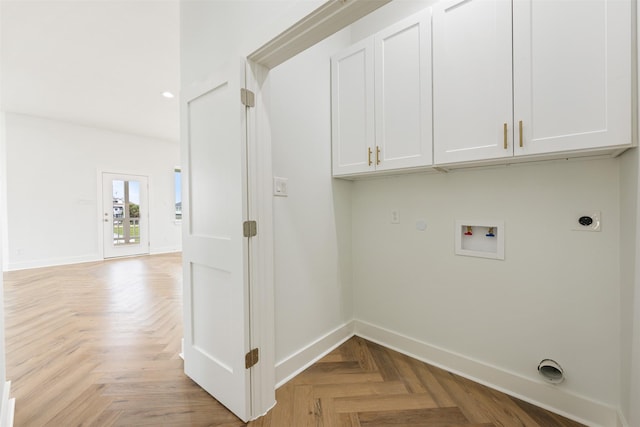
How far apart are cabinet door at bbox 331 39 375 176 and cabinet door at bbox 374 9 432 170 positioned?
0.23 ft

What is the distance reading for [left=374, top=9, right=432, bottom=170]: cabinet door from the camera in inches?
67.6

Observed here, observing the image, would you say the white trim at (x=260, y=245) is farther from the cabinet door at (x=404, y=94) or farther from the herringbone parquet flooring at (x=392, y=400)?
the cabinet door at (x=404, y=94)

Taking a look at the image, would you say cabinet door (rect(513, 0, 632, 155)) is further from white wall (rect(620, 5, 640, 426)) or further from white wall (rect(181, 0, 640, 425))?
white wall (rect(181, 0, 640, 425))

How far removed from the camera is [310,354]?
2000mm

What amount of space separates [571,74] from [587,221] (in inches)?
29.4

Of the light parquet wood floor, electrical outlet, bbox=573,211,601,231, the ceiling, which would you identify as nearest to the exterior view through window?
the ceiling

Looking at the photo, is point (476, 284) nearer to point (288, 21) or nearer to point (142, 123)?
point (288, 21)

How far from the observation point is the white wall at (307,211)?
180 cm

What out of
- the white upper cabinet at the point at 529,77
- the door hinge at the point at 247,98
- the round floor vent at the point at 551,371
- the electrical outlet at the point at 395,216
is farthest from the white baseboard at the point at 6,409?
the round floor vent at the point at 551,371

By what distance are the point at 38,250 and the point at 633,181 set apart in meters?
8.05

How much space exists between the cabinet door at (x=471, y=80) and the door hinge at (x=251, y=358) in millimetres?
1567

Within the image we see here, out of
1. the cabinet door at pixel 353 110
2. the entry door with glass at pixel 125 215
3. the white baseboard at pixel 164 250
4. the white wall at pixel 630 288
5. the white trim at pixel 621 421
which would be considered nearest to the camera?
the white wall at pixel 630 288

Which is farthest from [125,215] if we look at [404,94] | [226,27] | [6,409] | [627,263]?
[627,263]

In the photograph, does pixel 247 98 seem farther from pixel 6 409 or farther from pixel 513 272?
pixel 6 409
